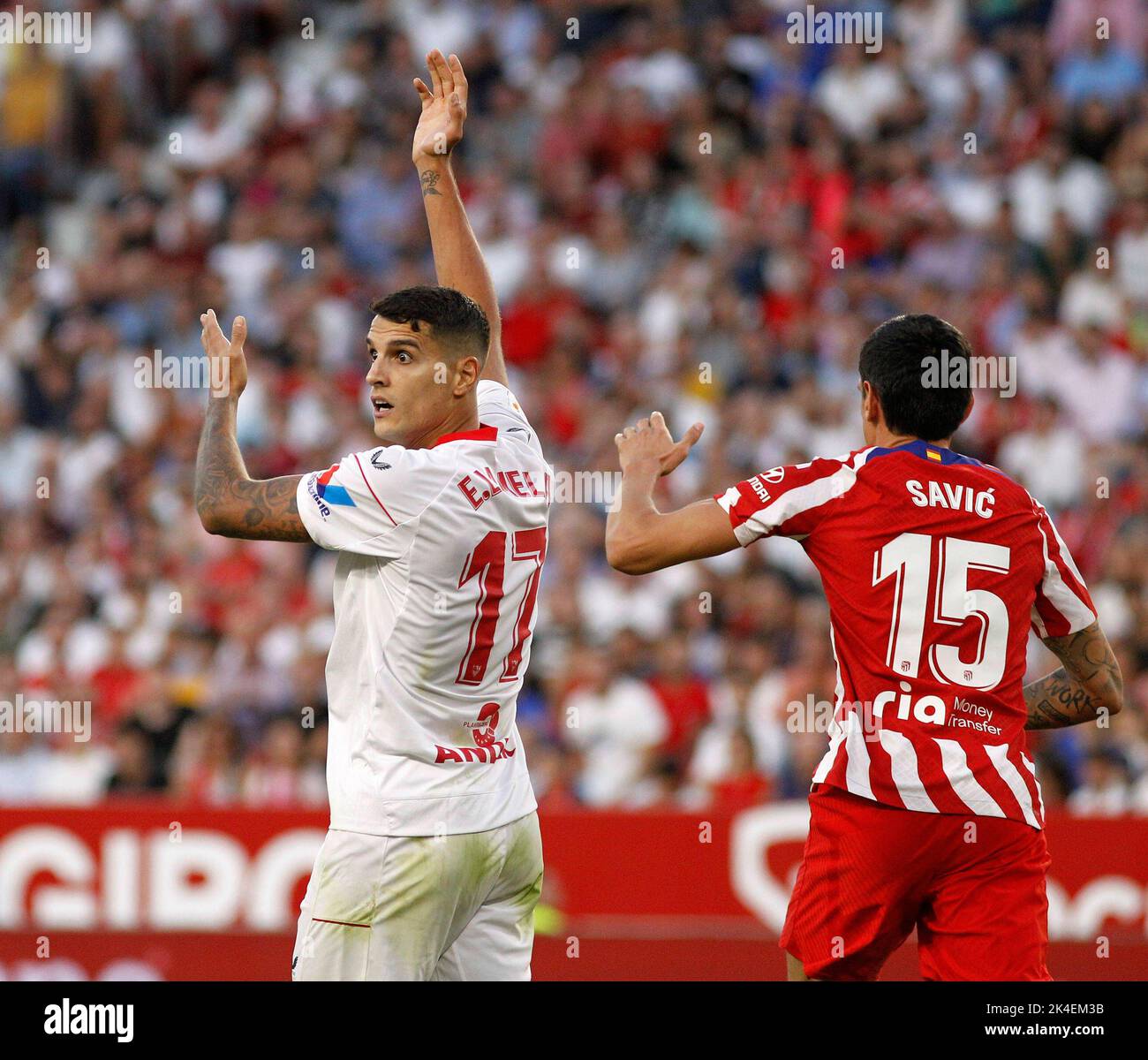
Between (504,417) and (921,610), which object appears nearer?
(921,610)

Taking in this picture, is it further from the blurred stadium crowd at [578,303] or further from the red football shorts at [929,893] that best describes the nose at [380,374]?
the blurred stadium crowd at [578,303]

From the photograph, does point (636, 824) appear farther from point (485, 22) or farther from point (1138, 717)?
point (485, 22)

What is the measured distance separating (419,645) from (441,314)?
2.82ft

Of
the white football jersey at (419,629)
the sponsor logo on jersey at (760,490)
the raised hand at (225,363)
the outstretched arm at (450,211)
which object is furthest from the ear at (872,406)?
the raised hand at (225,363)

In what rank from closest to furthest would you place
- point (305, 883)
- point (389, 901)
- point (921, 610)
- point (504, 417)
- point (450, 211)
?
1. point (389, 901)
2. point (921, 610)
3. point (504, 417)
4. point (450, 211)
5. point (305, 883)

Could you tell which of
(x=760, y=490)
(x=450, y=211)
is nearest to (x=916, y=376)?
(x=760, y=490)

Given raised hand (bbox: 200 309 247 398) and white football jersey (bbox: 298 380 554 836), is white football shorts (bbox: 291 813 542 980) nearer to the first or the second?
white football jersey (bbox: 298 380 554 836)

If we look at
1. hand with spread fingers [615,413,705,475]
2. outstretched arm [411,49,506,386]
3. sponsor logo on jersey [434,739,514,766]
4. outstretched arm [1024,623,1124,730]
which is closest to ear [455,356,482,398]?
hand with spread fingers [615,413,705,475]

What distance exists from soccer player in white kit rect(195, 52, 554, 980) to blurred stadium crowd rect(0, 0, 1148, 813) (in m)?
5.16

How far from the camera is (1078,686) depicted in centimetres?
493


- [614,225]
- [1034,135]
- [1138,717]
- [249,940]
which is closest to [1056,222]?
[1034,135]

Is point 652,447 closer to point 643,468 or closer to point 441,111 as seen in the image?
point 643,468

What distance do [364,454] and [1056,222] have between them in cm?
936

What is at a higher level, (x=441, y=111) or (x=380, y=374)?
(x=441, y=111)
